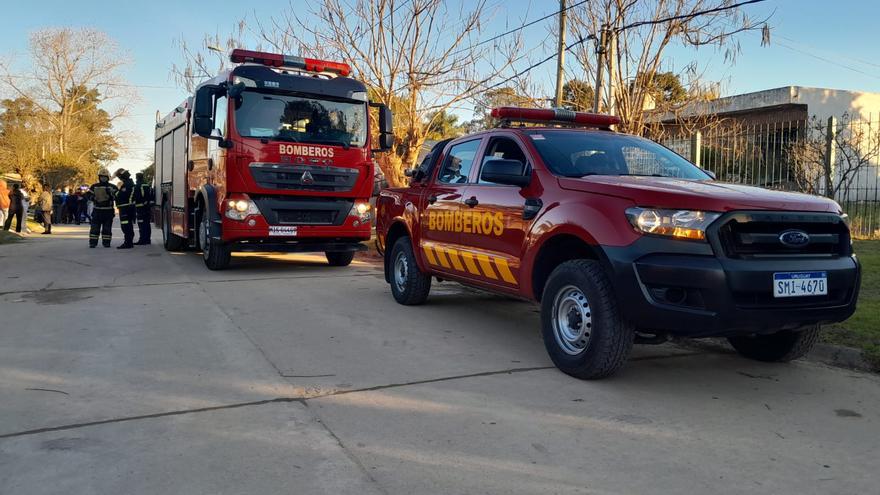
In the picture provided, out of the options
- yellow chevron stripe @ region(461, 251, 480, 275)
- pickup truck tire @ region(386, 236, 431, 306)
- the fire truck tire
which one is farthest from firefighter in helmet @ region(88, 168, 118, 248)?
yellow chevron stripe @ region(461, 251, 480, 275)

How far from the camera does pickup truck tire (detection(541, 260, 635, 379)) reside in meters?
4.39

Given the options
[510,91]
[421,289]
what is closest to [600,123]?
[421,289]

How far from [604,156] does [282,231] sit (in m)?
5.93

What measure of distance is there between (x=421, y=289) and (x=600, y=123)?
102 inches

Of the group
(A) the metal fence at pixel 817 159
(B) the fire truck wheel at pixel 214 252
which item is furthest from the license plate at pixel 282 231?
(A) the metal fence at pixel 817 159

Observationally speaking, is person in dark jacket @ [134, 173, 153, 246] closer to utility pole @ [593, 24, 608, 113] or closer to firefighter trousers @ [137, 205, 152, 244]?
firefighter trousers @ [137, 205, 152, 244]

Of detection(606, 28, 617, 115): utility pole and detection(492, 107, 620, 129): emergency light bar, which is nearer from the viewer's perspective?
detection(492, 107, 620, 129): emergency light bar

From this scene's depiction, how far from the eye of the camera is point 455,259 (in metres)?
6.34

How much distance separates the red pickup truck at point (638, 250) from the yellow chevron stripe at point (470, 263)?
0.05 ft

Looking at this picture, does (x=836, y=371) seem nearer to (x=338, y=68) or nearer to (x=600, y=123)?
(x=600, y=123)

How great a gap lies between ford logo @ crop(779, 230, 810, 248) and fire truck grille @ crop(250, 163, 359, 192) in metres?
7.29

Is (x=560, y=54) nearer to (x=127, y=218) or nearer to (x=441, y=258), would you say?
(x=441, y=258)

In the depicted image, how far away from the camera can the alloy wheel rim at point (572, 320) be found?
461cm

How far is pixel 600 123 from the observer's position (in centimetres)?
670
